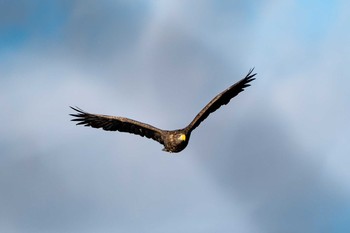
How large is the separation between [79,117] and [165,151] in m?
5.93

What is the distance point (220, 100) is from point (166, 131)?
3587 millimetres

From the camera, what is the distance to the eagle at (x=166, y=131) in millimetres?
41281

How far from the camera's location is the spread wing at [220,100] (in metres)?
41.9

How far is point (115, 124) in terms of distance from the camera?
44.0 meters

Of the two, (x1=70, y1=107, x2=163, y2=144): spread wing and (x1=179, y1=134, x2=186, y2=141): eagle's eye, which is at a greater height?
(x1=70, y1=107, x2=163, y2=144): spread wing

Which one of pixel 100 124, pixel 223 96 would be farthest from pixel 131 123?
pixel 223 96

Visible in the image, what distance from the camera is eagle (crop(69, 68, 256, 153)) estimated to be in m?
41.3

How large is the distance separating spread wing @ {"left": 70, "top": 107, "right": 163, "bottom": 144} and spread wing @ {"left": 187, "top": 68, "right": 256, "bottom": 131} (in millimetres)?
2779

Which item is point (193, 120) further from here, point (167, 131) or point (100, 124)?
point (100, 124)

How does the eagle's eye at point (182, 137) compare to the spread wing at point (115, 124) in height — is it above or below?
below

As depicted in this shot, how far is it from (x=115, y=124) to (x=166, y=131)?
3517mm

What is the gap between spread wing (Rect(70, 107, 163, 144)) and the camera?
43.5 metres

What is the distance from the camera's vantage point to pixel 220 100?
1677 inches

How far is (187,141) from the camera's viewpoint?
135 ft
